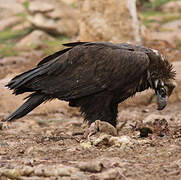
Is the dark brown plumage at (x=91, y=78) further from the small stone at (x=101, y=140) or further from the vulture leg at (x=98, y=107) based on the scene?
the small stone at (x=101, y=140)

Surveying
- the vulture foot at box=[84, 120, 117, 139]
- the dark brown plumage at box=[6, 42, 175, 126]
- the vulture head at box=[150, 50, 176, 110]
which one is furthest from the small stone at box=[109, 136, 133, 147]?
the vulture head at box=[150, 50, 176, 110]

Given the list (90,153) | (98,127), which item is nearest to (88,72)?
(98,127)

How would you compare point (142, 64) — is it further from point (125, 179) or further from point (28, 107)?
point (125, 179)

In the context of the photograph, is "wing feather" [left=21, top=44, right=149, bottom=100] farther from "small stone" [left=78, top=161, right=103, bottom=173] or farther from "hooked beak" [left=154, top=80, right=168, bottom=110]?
"small stone" [left=78, top=161, right=103, bottom=173]

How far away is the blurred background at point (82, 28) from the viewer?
1285cm

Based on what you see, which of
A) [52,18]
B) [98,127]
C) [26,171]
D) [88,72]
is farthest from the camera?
[52,18]

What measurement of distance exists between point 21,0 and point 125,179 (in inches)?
1059

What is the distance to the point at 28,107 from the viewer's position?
234 inches

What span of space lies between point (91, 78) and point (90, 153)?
4.20 ft

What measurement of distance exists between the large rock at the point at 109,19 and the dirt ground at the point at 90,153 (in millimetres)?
5686

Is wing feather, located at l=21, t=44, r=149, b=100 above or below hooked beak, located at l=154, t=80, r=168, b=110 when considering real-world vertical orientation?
above

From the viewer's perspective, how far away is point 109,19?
42.6 ft

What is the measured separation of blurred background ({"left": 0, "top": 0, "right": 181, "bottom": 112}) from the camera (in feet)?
42.2

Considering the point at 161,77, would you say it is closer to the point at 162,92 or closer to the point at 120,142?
the point at 162,92
